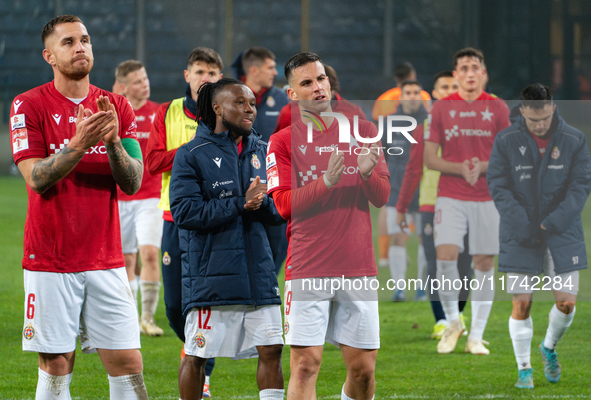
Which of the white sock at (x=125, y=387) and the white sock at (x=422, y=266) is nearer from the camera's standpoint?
the white sock at (x=125, y=387)

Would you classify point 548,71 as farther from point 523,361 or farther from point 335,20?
point 523,361

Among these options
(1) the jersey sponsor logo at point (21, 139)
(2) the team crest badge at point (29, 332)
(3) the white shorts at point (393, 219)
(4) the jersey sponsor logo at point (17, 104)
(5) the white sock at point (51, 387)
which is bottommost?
(5) the white sock at point (51, 387)

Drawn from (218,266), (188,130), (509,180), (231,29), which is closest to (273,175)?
(218,266)

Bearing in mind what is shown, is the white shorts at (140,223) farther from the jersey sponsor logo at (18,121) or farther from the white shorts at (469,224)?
the jersey sponsor logo at (18,121)

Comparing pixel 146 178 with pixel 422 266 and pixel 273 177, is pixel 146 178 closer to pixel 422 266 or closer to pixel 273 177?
pixel 422 266

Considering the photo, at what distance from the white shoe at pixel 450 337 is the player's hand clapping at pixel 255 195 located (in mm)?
2786

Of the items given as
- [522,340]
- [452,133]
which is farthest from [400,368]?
[452,133]

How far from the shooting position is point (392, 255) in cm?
753

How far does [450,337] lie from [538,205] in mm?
1485

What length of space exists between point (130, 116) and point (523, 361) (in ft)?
9.00

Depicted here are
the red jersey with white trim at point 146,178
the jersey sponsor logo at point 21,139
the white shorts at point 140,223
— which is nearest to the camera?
the jersey sponsor logo at point 21,139

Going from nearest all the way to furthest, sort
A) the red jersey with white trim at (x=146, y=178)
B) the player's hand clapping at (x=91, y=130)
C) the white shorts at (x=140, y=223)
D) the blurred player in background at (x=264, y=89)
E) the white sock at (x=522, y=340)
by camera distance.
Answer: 1. the player's hand clapping at (x=91, y=130)
2. the white sock at (x=522, y=340)
3. the blurred player in background at (x=264, y=89)
4. the white shorts at (x=140, y=223)
5. the red jersey with white trim at (x=146, y=178)

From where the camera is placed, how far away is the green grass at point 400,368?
4586mm

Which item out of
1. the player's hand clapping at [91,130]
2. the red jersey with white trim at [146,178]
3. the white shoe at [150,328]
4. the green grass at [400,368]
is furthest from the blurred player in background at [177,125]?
the white shoe at [150,328]
